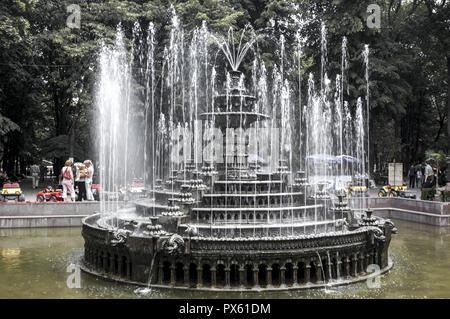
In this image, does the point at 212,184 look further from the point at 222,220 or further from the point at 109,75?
the point at 109,75

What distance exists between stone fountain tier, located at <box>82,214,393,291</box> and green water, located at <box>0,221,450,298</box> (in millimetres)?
281

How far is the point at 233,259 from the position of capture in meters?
8.66

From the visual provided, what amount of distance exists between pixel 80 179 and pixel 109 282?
1054 centimetres

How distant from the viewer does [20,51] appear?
95.3ft

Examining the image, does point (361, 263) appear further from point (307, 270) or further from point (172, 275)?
point (172, 275)

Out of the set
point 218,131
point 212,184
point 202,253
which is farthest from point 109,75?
point 202,253

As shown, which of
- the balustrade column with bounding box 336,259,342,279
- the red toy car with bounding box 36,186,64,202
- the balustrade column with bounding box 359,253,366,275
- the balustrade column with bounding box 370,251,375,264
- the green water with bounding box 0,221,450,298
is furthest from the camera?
the red toy car with bounding box 36,186,64,202

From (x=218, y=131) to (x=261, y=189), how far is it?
8.78 feet

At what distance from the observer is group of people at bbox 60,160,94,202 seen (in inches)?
718

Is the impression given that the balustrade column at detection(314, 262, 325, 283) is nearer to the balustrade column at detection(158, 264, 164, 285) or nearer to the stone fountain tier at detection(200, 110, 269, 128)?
the balustrade column at detection(158, 264, 164, 285)

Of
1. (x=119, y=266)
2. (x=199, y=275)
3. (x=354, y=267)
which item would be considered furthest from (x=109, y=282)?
(x=354, y=267)

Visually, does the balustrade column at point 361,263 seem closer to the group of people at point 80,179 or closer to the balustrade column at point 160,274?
the balustrade column at point 160,274

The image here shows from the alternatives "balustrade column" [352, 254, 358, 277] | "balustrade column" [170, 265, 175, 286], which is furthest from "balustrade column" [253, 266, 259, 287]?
"balustrade column" [352, 254, 358, 277]

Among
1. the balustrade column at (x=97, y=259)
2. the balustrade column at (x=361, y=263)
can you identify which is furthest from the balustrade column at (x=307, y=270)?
the balustrade column at (x=97, y=259)
